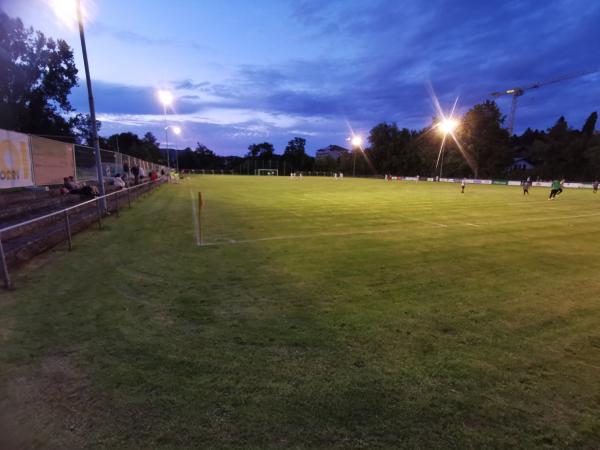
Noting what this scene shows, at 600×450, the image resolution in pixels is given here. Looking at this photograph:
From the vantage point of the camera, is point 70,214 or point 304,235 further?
point 70,214

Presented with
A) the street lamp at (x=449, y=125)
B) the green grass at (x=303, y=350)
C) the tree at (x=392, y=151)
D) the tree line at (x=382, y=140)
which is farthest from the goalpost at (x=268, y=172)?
the green grass at (x=303, y=350)

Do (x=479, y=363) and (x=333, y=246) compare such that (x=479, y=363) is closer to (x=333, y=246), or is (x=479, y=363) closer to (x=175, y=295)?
(x=175, y=295)

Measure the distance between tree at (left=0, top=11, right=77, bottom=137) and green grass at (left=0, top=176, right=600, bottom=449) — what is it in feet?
180

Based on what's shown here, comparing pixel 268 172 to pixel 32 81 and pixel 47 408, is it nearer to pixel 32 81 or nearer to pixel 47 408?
pixel 32 81

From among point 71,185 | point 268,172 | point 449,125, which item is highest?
point 449,125

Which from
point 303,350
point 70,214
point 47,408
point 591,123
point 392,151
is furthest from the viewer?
point 392,151

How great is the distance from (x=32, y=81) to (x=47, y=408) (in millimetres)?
67206

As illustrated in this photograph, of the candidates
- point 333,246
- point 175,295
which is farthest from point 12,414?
point 333,246

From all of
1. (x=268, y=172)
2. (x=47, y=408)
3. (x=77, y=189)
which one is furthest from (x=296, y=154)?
(x=47, y=408)

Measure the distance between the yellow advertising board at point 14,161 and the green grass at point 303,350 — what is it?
484 cm

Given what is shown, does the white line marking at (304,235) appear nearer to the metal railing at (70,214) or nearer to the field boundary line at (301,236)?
the field boundary line at (301,236)

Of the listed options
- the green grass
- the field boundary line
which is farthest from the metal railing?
the field boundary line

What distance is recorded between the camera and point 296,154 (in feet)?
480

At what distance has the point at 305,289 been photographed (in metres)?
6.43
